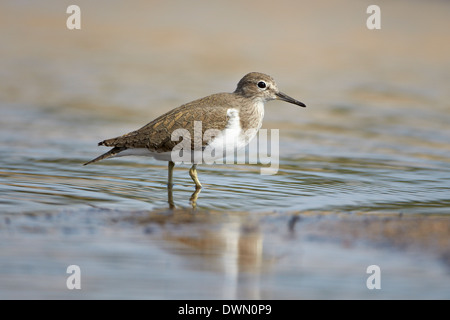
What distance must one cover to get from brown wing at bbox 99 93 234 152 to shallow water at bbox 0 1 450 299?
1.77 ft

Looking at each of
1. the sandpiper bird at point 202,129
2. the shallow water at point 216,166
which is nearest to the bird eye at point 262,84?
the sandpiper bird at point 202,129

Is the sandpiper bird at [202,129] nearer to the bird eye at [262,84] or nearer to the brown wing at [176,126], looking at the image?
the brown wing at [176,126]

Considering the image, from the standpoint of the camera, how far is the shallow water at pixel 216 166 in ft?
19.8

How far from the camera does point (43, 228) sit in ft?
23.0

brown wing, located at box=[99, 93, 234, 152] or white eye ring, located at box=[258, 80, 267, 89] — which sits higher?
white eye ring, located at box=[258, 80, 267, 89]

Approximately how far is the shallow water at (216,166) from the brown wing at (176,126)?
540mm

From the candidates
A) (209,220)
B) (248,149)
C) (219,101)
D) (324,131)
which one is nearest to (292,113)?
(324,131)

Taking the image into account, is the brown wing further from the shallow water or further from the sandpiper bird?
the shallow water

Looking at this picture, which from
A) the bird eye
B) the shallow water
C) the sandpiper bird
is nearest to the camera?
the shallow water

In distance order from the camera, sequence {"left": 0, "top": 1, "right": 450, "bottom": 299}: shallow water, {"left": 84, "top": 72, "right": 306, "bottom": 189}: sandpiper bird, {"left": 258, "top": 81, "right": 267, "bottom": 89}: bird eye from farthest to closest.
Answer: {"left": 258, "top": 81, "right": 267, "bottom": 89}: bird eye → {"left": 84, "top": 72, "right": 306, "bottom": 189}: sandpiper bird → {"left": 0, "top": 1, "right": 450, "bottom": 299}: shallow water

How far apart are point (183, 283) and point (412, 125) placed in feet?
26.1

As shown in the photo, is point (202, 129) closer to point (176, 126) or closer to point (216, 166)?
point (176, 126)

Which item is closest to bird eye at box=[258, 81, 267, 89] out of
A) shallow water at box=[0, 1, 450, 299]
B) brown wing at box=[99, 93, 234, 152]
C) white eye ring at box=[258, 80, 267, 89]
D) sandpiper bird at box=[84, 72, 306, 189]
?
white eye ring at box=[258, 80, 267, 89]

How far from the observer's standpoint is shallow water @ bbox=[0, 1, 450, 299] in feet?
19.8
